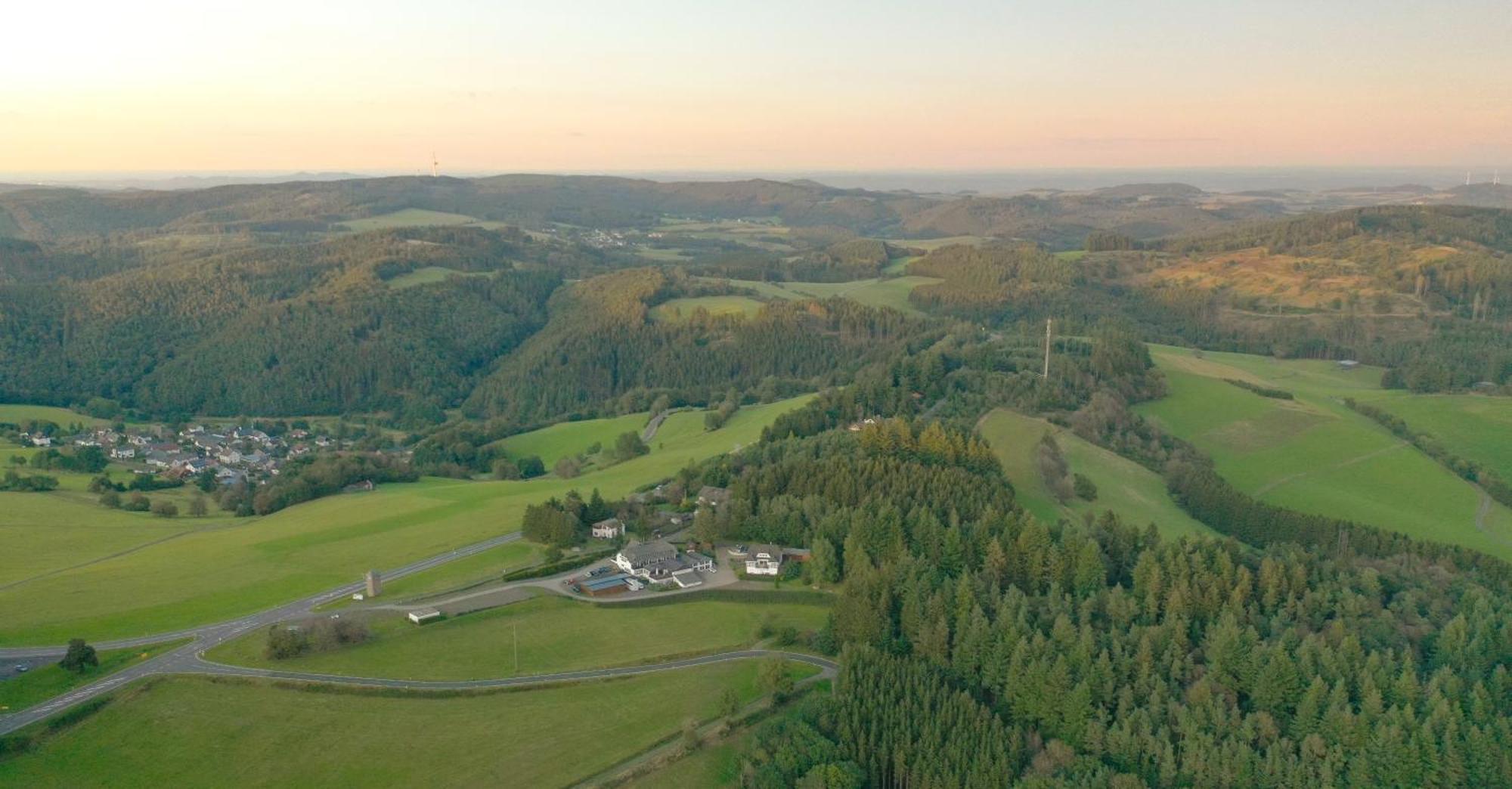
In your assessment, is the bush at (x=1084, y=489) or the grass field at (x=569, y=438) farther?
the grass field at (x=569, y=438)

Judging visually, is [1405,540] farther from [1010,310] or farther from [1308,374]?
[1010,310]

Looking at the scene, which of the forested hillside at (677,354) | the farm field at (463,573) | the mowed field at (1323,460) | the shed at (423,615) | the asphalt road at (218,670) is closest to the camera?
the asphalt road at (218,670)

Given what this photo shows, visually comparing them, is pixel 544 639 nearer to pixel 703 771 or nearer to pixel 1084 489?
pixel 703 771

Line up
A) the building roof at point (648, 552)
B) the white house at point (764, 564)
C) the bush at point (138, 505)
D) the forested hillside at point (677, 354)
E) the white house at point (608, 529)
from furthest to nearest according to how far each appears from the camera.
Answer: the forested hillside at point (677, 354), the bush at point (138, 505), the white house at point (608, 529), the building roof at point (648, 552), the white house at point (764, 564)

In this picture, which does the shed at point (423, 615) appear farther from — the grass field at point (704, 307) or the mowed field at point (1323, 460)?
the grass field at point (704, 307)

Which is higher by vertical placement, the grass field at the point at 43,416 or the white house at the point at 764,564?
the white house at the point at 764,564

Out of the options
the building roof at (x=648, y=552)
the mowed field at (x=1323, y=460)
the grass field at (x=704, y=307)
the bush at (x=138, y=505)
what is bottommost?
the bush at (x=138, y=505)

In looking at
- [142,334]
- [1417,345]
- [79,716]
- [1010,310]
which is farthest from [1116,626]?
[142,334]

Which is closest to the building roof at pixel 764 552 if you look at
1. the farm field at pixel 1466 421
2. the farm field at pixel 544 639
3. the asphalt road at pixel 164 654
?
the farm field at pixel 544 639
